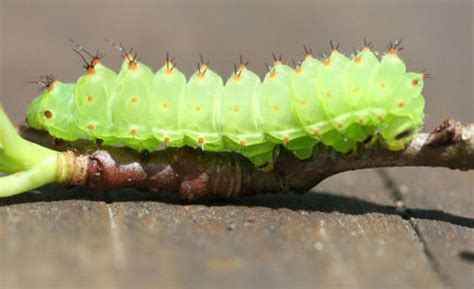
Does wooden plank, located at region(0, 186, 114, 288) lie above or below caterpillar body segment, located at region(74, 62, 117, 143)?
below

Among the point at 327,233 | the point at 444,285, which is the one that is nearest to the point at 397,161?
the point at 327,233

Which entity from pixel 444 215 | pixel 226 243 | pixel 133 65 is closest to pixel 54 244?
pixel 226 243

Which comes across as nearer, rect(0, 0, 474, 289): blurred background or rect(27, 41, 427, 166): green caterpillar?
rect(0, 0, 474, 289): blurred background

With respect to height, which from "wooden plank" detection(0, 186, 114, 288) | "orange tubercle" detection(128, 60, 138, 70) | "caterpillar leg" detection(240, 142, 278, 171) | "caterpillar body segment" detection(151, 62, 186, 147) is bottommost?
"wooden plank" detection(0, 186, 114, 288)

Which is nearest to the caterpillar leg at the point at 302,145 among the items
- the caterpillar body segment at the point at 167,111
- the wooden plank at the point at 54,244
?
the caterpillar body segment at the point at 167,111

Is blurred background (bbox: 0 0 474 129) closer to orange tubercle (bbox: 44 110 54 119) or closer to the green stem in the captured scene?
orange tubercle (bbox: 44 110 54 119)

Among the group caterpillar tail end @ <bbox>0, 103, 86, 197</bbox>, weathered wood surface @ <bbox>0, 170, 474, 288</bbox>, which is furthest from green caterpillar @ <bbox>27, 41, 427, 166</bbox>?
weathered wood surface @ <bbox>0, 170, 474, 288</bbox>

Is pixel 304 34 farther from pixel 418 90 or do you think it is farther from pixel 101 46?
pixel 418 90
